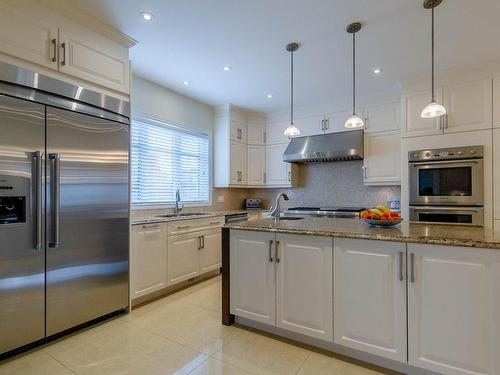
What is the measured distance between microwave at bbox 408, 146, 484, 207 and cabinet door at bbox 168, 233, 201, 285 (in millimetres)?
2787

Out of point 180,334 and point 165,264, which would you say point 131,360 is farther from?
point 165,264

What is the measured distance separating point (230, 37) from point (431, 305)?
2.63 m

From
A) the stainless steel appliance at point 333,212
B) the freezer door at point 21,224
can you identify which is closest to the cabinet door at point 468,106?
the stainless steel appliance at point 333,212

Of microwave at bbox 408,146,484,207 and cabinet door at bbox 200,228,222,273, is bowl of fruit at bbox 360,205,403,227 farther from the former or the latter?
cabinet door at bbox 200,228,222,273

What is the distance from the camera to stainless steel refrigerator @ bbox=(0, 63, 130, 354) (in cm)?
191

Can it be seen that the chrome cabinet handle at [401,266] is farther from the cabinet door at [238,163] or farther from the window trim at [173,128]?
the cabinet door at [238,163]

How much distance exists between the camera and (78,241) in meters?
2.27

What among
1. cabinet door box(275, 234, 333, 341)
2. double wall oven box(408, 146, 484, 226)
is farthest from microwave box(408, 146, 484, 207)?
cabinet door box(275, 234, 333, 341)

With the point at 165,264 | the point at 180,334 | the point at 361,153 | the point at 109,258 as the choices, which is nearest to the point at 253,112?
the point at 361,153

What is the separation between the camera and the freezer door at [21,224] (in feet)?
6.15

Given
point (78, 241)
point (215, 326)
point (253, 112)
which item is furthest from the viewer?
point (253, 112)

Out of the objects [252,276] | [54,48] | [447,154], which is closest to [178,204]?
[252,276]

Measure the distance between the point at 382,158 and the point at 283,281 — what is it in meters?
2.72

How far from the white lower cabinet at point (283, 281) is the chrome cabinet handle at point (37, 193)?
4.80 feet
